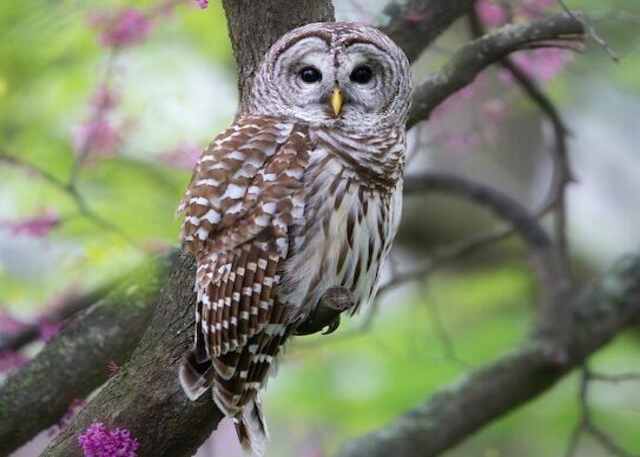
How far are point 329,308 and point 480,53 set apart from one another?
953 millimetres

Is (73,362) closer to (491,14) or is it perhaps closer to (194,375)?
(194,375)

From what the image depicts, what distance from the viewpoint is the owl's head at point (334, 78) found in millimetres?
3059

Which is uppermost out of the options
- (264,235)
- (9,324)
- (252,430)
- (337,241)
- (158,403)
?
(264,235)

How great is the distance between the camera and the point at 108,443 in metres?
2.89

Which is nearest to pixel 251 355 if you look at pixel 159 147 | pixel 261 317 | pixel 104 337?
pixel 261 317

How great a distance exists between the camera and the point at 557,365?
4.54 m

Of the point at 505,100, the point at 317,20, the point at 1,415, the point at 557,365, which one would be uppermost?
the point at 317,20

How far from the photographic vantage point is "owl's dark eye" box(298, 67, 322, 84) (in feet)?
10.3

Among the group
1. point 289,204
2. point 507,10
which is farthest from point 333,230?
point 507,10

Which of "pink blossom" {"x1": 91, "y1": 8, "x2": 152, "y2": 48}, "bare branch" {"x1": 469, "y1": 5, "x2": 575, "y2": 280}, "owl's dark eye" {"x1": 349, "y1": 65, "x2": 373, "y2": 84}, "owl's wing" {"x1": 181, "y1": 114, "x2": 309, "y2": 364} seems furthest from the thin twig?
"pink blossom" {"x1": 91, "y1": 8, "x2": 152, "y2": 48}

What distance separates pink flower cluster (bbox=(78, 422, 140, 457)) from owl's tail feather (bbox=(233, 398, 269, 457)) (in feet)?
0.98

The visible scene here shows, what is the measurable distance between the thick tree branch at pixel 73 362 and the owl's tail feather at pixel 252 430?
658 millimetres

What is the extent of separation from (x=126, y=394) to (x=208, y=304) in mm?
328

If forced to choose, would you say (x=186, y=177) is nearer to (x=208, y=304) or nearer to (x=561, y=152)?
(x=561, y=152)
